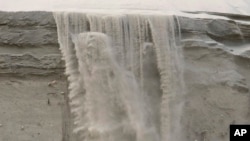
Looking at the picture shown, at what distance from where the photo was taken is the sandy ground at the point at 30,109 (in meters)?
3.33

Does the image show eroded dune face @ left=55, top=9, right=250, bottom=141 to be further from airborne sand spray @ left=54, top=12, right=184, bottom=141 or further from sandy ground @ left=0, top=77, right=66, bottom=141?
sandy ground @ left=0, top=77, right=66, bottom=141

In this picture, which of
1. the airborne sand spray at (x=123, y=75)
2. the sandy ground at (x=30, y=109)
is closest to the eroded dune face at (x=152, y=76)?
the airborne sand spray at (x=123, y=75)

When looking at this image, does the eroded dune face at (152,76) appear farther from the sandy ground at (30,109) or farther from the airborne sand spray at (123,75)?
the sandy ground at (30,109)

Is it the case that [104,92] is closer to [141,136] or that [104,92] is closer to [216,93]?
[141,136]

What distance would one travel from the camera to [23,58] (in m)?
3.37

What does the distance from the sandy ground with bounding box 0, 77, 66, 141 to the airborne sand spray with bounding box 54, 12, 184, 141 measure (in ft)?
0.44

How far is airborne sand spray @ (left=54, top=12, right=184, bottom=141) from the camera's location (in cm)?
333

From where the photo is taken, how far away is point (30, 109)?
334cm

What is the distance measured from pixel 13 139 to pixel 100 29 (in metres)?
1.01

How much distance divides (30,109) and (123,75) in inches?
28.1

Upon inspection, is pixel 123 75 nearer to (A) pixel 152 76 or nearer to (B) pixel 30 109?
(A) pixel 152 76

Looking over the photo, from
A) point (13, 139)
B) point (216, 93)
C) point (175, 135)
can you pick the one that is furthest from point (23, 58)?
point (216, 93)

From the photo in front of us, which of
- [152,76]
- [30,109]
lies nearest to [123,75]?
[152,76]

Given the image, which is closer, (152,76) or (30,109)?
(30,109)
